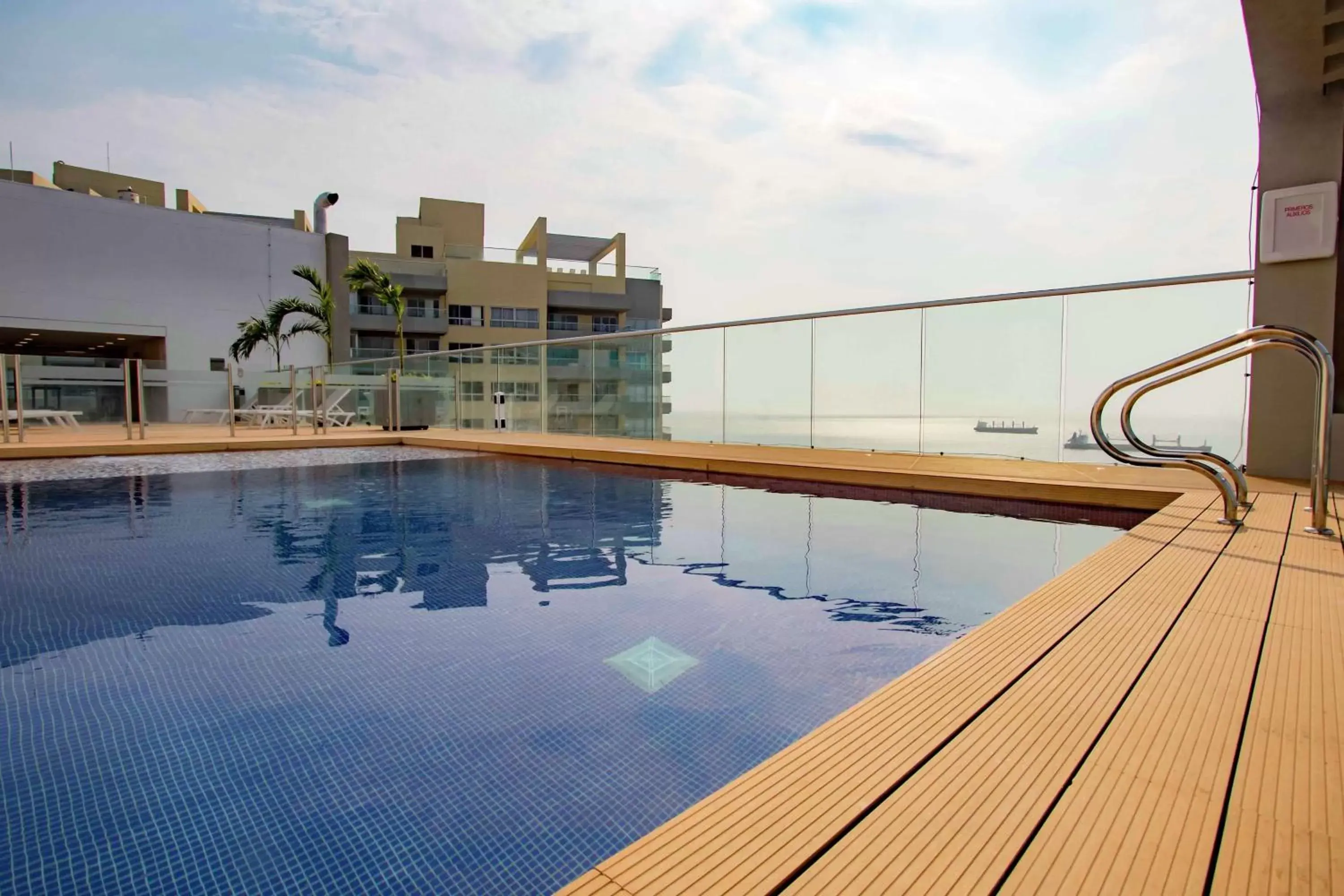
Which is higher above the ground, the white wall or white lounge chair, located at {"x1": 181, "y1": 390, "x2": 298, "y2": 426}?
the white wall

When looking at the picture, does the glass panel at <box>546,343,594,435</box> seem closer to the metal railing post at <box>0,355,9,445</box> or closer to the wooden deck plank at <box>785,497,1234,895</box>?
the metal railing post at <box>0,355,9,445</box>

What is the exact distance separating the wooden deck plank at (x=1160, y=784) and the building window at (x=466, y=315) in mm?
33198

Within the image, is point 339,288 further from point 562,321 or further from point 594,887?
point 594,887

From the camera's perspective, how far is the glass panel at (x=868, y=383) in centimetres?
588

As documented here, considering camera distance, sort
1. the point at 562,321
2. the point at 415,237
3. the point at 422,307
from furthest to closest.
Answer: the point at 562,321 < the point at 415,237 < the point at 422,307

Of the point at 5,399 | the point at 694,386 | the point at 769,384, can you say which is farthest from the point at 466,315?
the point at 769,384

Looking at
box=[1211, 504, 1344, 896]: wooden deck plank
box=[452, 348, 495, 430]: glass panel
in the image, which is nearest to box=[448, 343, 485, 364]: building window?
box=[452, 348, 495, 430]: glass panel

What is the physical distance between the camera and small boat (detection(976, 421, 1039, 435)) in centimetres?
533

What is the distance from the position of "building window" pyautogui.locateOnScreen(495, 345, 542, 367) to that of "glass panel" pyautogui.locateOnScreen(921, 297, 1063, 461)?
5.76 m

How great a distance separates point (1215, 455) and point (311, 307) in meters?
16.9

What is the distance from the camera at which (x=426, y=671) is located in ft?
6.51

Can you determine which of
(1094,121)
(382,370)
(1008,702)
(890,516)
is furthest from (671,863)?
→ (382,370)

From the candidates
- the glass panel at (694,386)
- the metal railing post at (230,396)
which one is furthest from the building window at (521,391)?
the metal railing post at (230,396)

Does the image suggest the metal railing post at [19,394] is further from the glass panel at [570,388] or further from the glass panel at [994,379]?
the glass panel at [994,379]
